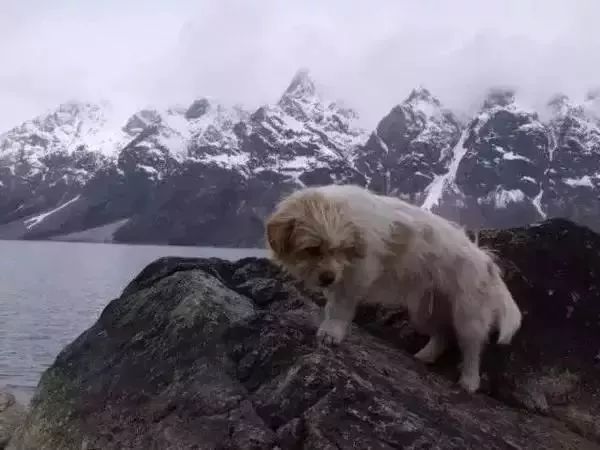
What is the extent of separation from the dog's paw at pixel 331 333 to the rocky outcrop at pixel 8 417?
517cm

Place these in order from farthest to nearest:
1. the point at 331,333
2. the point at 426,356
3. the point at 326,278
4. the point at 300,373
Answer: the point at 426,356, the point at 331,333, the point at 326,278, the point at 300,373

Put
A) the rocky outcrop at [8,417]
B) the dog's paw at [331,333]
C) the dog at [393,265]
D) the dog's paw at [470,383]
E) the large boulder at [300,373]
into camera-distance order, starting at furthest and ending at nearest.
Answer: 1. the rocky outcrop at [8,417]
2. the dog's paw at [470,383]
3. the dog's paw at [331,333]
4. the dog at [393,265]
5. the large boulder at [300,373]

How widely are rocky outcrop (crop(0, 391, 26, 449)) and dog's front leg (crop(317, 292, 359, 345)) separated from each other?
17.1ft

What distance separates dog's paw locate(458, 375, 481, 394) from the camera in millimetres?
6801

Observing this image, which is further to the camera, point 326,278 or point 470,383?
point 470,383

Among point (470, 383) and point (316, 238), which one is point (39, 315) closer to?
point (470, 383)

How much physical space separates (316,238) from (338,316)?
103 centimetres

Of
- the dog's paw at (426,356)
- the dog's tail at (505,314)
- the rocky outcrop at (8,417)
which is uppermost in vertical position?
the dog's tail at (505,314)

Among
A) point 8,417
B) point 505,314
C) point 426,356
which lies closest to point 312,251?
point 426,356

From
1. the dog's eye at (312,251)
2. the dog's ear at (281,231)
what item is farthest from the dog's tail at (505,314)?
the dog's ear at (281,231)

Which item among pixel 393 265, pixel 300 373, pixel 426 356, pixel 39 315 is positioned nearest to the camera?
pixel 300 373

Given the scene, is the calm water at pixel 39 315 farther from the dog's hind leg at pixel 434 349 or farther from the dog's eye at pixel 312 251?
the dog's eye at pixel 312 251

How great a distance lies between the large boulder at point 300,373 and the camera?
210 inches

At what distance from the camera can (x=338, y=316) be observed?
6.55 m
